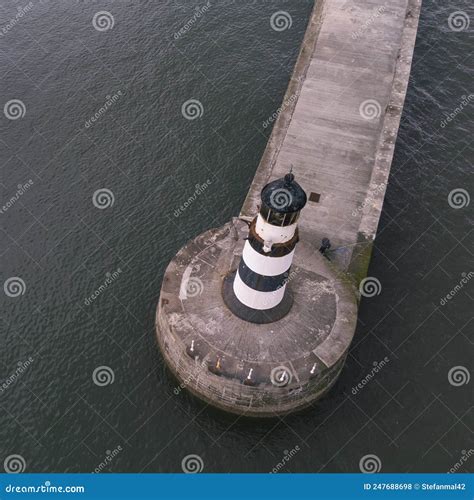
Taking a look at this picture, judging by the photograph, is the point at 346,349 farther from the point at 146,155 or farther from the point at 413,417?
the point at 146,155

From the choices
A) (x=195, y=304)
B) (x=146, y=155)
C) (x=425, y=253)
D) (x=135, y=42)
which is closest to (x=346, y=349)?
(x=195, y=304)

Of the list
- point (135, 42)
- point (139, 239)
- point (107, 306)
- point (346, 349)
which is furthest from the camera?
point (135, 42)
